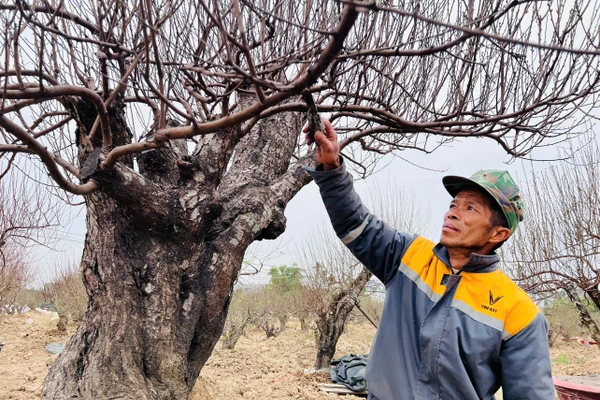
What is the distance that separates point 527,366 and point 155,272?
1.74m

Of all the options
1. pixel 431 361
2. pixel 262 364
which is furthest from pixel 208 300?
pixel 262 364

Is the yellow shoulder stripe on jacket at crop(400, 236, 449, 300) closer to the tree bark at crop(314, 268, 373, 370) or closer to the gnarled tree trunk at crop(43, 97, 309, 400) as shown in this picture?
the gnarled tree trunk at crop(43, 97, 309, 400)

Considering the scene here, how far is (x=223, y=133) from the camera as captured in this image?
8.66ft

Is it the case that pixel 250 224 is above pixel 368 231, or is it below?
above

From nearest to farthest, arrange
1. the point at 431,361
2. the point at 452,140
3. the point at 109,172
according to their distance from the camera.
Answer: the point at 431,361
the point at 109,172
the point at 452,140

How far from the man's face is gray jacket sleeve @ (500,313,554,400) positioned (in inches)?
13.9

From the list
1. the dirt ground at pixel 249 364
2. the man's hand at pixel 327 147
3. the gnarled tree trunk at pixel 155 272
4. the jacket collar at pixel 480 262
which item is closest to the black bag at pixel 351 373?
the dirt ground at pixel 249 364

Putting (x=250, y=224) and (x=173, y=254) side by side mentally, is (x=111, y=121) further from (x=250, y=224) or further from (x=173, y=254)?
(x=250, y=224)

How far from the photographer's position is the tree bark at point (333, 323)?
757 centimetres

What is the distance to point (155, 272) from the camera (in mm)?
2330

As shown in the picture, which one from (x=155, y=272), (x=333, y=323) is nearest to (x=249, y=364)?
(x=333, y=323)

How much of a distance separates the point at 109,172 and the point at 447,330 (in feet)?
5.04

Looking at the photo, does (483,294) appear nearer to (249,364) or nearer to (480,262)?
(480,262)

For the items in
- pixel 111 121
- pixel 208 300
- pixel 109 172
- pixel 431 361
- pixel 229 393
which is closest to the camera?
pixel 431 361
